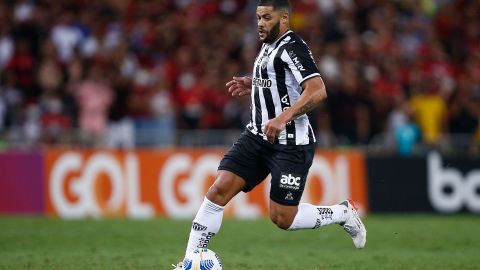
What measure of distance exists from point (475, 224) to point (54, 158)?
760cm

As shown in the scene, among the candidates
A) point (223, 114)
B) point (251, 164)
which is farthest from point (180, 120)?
point (251, 164)

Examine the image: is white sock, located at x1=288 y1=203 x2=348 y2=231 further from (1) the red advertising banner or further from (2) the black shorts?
(1) the red advertising banner

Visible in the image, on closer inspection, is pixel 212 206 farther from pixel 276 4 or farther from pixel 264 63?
pixel 276 4

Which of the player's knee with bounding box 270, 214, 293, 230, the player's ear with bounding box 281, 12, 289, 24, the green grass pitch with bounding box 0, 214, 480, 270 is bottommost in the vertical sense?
the green grass pitch with bounding box 0, 214, 480, 270

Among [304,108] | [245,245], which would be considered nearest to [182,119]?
[245,245]

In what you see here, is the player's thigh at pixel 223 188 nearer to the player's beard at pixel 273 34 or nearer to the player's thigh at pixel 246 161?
the player's thigh at pixel 246 161

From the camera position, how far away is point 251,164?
8375mm

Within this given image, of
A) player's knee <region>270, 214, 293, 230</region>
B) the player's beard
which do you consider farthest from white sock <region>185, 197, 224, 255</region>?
the player's beard

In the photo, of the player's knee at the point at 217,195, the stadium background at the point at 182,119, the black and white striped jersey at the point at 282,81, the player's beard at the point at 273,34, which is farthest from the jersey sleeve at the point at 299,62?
the stadium background at the point at 182,119

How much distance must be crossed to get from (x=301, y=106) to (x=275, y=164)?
70 centimetres

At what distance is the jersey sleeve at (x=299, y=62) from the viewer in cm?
799

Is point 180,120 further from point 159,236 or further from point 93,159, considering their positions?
point 159,236

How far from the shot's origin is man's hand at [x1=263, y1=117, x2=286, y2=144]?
25.1 ft

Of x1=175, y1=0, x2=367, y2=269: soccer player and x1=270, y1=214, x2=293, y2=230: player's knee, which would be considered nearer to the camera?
x1=175, y1=0, x2=367, y2=269: soccer player
